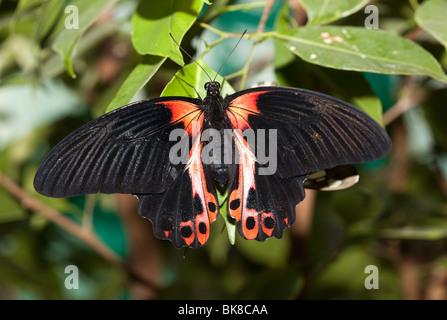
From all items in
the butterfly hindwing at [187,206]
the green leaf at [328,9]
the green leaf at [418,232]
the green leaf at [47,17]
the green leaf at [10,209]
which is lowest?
the butterfly hindwing at [187,206]

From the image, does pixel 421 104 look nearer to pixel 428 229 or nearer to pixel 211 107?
pixel 428 229

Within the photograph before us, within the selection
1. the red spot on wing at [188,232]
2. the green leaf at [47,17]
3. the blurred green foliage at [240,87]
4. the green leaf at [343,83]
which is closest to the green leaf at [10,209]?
the blurred green foliage at [240,87]

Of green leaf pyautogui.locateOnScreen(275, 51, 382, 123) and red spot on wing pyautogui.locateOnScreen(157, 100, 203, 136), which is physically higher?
green leaf pyautogui.locateOnScreen(275, 51, 382, 123)

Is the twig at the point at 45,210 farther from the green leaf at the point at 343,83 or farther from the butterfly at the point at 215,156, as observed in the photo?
the green leaf at the point at 343,83

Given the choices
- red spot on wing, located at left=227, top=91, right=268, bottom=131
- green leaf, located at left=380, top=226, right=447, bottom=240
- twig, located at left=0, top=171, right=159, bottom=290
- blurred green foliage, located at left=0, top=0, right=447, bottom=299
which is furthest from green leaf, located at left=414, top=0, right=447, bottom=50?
twig, located at left=0, top=171, right=159, bottom=290

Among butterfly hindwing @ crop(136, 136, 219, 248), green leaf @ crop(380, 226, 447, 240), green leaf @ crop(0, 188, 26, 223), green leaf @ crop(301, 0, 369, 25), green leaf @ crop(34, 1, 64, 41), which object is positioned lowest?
butterfly hindwing @ crop(136, 136, 219, 248)

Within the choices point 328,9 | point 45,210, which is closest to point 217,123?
point 328,9

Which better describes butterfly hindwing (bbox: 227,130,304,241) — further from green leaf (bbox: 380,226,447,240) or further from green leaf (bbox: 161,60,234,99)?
green leaf (bbox: 380,226,447,240)
